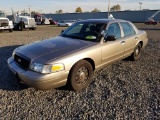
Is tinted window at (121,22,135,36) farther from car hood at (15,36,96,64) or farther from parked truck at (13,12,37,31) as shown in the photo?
parked truck at (13,12,37,31)

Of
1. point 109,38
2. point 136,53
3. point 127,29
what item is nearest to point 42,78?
point 109,38

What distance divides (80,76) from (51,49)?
879mm

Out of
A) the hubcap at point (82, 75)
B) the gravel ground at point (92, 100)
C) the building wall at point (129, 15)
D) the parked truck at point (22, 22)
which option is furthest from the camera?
the building wall at point (129, 15)

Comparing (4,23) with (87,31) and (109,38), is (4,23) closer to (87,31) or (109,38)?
(87,31)

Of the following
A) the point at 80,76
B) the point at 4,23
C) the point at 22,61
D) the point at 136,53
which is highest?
the point at 4,23

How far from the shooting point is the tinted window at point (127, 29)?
17.2 feet

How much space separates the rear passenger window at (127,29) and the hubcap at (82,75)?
81.9 inches

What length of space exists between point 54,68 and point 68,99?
72 cm

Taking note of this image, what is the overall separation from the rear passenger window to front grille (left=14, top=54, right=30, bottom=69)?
124 inches

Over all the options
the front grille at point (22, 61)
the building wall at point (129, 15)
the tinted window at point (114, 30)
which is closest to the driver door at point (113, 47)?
the tinted window at point (114, 30)

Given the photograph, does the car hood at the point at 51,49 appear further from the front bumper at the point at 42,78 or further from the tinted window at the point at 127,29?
the tinted window at the point at 127,29

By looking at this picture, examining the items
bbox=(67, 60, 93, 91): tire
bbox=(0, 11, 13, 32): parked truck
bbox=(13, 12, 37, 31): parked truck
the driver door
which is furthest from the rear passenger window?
bbox=(13, 12, 37, 31): parked truck

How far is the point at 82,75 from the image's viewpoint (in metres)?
3.80

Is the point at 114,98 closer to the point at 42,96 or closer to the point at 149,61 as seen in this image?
the point at 42,96
